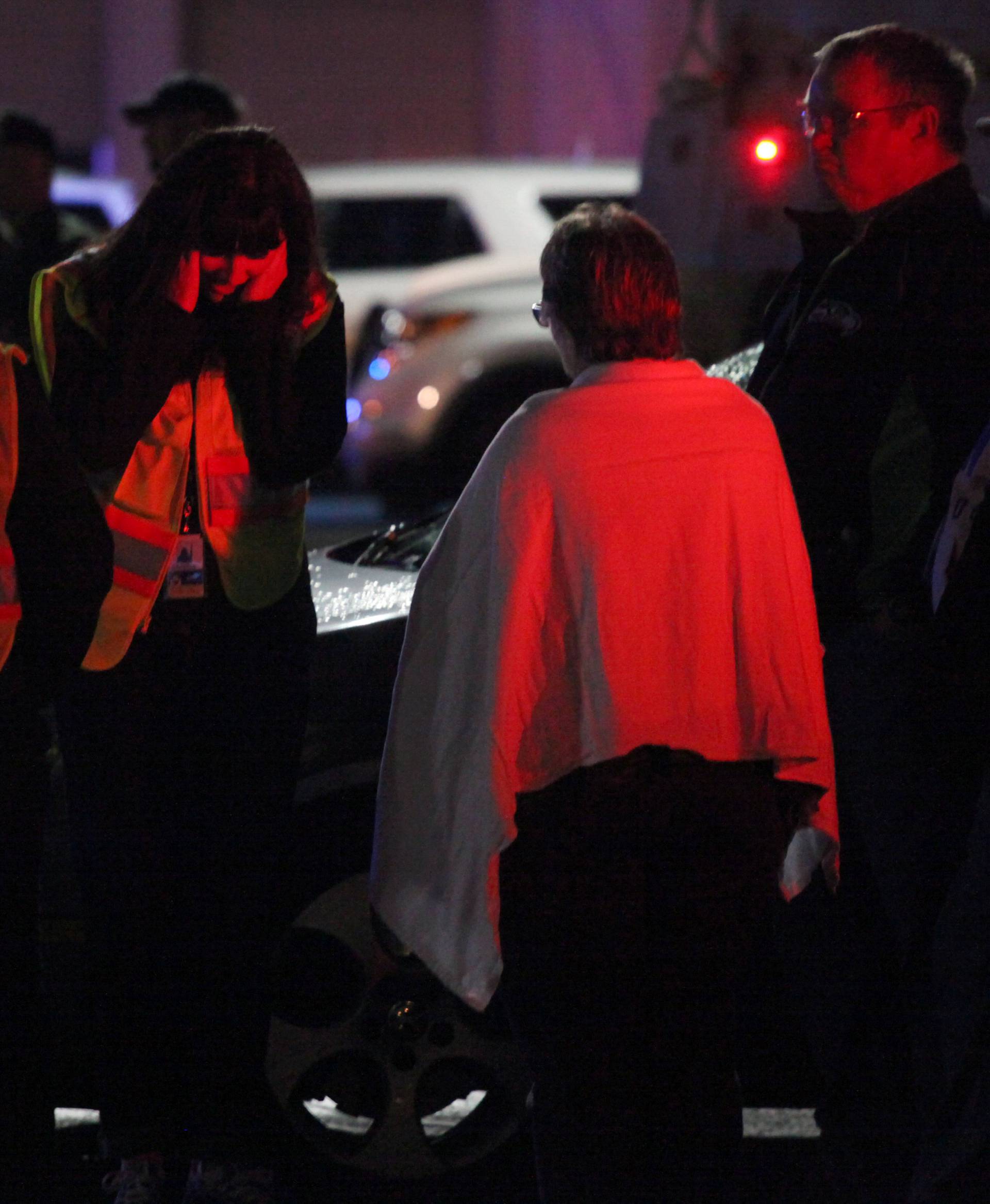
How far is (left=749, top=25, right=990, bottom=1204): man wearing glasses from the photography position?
3.44m

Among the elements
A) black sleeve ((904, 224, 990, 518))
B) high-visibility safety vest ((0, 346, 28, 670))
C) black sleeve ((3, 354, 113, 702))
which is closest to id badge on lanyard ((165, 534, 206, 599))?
black sleeve ((3, 354, 113, 702))

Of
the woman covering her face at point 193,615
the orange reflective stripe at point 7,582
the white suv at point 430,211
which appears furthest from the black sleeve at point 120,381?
the white suv at point 430,211

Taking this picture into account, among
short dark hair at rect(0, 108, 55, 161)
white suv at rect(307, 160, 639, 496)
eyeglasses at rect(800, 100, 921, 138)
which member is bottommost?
white suv at rect(307, 160, 639, 496)

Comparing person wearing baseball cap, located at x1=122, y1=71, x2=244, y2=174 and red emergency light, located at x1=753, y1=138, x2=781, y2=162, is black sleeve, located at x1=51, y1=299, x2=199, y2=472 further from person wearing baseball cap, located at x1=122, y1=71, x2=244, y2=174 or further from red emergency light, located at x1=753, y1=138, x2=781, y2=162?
red emergency light, located at x1=753, y1=138, x2=781, y2=162

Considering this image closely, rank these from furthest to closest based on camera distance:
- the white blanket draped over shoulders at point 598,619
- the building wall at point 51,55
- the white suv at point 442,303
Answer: the building wall at point 51,55 → the white suv at point 442,303 → the white blanket draped over shoulders at point 598,619

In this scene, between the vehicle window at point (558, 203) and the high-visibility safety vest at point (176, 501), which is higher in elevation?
the high-visibility safety vest at point (176, 501)

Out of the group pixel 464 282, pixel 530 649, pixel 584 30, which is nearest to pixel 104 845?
pixel 530 649

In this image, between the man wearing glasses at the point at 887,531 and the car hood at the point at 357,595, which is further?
the car hood at the point at 357,595

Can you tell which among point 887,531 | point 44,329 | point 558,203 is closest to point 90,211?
point 558,203

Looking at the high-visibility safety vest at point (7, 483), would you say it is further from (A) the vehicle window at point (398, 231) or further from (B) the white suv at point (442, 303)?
(A) the vehicle window at point (398, 231)

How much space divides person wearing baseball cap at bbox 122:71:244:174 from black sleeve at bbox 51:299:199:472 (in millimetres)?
2612

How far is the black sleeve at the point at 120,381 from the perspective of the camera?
3.53m

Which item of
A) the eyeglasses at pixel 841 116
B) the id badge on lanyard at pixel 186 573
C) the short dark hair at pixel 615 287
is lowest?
the id badge on lanyard at pixel 186 573

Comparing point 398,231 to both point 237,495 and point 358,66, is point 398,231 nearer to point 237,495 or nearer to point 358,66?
point 237,495
